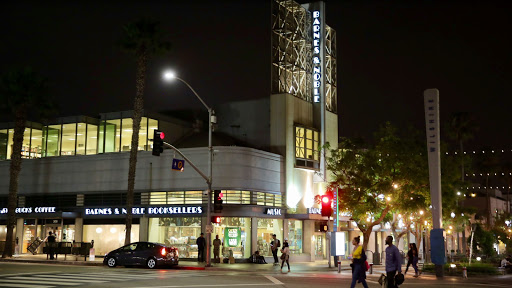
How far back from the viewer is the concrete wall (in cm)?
4134

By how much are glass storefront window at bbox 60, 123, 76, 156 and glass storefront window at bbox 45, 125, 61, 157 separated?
26.3 inches

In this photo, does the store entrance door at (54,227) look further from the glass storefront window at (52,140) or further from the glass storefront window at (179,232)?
the glass storefront window at (179,232)

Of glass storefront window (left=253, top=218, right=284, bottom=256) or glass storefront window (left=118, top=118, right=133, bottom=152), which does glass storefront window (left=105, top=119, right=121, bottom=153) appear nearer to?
glass storefront window (left=118, top=118, right=133, bottom=152)

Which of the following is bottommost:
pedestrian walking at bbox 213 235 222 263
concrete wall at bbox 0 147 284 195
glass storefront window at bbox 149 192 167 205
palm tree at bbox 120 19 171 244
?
pedestrian walking at bbox 213 235 222 263

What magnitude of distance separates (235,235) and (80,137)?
54.7 ft

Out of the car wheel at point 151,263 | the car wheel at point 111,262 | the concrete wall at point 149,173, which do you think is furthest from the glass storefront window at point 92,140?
the car wheel at point 151,263

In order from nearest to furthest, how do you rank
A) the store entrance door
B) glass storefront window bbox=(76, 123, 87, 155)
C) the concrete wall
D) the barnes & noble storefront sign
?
the barnes & noble storefront sign, the concrete wall, the store entrance door, glass storefront window bbox=(76, 123, 87, 155)

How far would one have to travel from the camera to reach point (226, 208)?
132 feet

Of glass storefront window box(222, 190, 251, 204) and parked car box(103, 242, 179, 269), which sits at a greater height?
glass storefront window box(222, 190, 251, 204)

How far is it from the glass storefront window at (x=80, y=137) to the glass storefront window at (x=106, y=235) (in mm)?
6666

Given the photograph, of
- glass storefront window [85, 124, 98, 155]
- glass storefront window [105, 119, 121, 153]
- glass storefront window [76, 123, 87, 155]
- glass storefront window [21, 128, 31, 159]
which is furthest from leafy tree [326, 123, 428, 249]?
glass storefront window [21, 128, 31, 159]

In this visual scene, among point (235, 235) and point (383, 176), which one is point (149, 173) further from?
point (383, 176)

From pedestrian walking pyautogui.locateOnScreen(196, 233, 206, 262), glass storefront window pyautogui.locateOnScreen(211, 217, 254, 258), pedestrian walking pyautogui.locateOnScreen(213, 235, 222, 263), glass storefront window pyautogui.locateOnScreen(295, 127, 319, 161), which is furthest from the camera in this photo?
glass storefront window pyautogui.locateOnScreen(295, 127, 319, 161)

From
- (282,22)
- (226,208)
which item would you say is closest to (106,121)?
(226,208)
